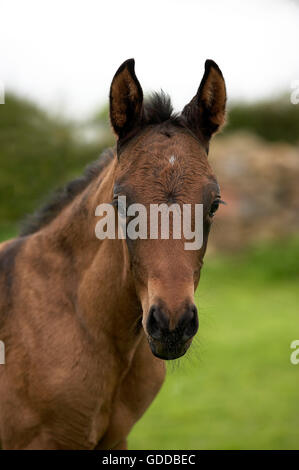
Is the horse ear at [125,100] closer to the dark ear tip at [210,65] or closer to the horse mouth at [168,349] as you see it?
the dark ear tip at [210,65]

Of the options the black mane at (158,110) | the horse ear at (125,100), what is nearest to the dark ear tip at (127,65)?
the horse ear at (125,100)

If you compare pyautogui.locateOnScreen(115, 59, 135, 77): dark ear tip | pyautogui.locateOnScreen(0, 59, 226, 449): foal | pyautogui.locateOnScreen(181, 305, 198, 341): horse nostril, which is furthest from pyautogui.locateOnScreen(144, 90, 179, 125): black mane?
pyautogui.locateOnScreen(181, 305, 198, 341): horse nostril

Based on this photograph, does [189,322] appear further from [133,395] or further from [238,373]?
[238,373]

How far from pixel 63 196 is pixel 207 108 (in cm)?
113

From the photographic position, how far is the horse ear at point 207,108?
2766 millimetres

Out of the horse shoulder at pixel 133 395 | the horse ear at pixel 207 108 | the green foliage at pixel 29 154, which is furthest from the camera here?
the green foliage at pixel 29 154

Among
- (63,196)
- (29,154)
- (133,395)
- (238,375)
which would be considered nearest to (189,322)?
(133,395)

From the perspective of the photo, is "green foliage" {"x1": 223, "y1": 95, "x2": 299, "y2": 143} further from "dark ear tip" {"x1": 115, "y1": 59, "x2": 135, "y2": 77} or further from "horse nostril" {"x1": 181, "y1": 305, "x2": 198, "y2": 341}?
"horse nostril" {"x1": 181, "y1": 305, "x2": 198, "y2": 341}

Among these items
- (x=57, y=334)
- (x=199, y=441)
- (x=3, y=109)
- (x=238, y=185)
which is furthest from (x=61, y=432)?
(x=238, y=185)

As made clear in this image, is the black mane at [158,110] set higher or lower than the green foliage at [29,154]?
lower

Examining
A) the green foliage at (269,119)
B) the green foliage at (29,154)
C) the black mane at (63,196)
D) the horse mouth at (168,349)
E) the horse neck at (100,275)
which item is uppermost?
the green foliage at (269,119)

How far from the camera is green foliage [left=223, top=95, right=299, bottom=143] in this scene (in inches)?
747

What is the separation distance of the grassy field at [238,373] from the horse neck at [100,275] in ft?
1.38

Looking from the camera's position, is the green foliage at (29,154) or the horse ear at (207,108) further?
the green foliage at (29,154)
